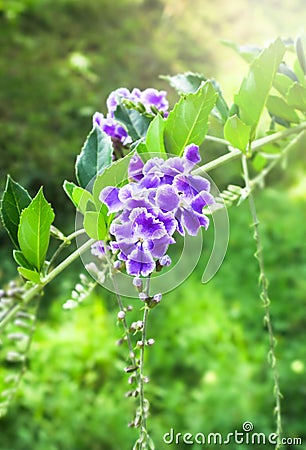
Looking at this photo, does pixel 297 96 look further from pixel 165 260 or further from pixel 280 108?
pixel 165 260

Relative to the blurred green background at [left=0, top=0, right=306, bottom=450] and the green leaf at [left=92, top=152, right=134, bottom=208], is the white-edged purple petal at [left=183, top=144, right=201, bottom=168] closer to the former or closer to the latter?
the green leaf at [left=92, top=152, right=134, bottom=208]

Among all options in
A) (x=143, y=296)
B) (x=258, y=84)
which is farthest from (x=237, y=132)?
(x=143, y=296)

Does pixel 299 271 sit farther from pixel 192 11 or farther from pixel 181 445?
pixel 192 11

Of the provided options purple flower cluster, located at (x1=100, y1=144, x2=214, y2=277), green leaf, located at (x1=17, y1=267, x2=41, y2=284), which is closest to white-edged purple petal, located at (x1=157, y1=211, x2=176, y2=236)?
purple flower cluster, located at (x1=100, y1=144, x2=214, y2=277)

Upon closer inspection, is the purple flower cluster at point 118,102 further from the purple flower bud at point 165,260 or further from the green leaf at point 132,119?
the purple flower bud at point 165,260

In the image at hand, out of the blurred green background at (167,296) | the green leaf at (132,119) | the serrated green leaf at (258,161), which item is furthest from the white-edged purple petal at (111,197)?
the blurred green background at (167,296)

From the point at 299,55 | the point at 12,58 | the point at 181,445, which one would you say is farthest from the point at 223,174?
the point at 299,55
